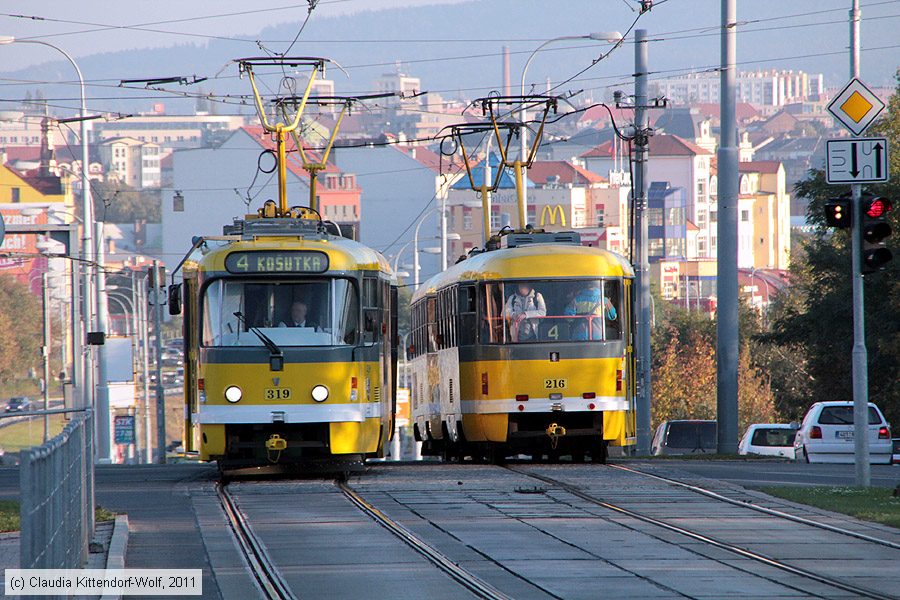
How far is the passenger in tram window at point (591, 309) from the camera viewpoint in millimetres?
22984

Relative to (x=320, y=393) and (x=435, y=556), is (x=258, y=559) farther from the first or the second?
(x=320, y=393)

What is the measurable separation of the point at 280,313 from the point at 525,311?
4.06 m

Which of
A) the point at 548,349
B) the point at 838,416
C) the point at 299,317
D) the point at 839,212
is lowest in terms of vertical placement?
the point at 838,416

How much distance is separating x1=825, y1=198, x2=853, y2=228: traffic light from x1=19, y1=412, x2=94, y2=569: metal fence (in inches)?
364

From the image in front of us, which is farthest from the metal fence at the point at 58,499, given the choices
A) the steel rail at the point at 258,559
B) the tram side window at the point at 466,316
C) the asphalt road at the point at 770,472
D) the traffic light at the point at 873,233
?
the tram side window at the point at 466,316

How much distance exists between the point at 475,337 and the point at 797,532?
9.54m

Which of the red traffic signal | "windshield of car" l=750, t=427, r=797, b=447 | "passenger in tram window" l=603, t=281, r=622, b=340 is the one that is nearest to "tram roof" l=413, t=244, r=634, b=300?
"passenger in tram window" l=603, t=281, r=622, b=340

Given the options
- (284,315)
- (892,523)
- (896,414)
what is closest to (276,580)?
(892,523)

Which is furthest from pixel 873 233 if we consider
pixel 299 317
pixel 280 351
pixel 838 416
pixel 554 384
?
pixel 838 416

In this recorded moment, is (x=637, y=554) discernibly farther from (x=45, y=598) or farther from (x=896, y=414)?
(x=896, y=414)

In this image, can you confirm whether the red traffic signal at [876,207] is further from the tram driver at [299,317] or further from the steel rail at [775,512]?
the tram driver at [299,317]

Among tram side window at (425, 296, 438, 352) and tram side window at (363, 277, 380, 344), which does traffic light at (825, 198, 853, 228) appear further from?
tram side window at (425, 296, 438, 352)

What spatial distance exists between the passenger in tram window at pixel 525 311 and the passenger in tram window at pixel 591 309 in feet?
1.28

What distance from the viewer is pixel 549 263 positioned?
75.8 ft
